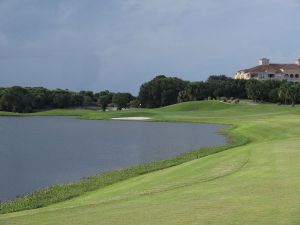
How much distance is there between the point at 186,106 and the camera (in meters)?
141

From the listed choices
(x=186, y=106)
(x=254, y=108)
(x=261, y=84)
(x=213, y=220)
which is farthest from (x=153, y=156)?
(x=261, y=84)

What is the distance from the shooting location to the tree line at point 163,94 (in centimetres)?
15062

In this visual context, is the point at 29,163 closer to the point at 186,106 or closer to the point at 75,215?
the point at 75,215

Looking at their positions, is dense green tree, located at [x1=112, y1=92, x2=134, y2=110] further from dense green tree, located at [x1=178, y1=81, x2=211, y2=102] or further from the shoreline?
the shoreline

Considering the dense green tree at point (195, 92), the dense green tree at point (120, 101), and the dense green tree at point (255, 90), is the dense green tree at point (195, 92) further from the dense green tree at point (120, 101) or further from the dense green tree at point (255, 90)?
the dense green tree at point (120, 101)

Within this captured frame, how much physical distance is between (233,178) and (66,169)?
A: 15930 mm

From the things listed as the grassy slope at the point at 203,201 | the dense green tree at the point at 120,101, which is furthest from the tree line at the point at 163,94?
the grassy slope at the point at 203,201

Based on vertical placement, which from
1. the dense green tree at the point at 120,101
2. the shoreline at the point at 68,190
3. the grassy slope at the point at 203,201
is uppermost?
the dense green tree at the point at 120,101

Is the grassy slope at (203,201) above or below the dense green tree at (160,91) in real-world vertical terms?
below

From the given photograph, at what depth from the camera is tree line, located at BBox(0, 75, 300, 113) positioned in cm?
15062

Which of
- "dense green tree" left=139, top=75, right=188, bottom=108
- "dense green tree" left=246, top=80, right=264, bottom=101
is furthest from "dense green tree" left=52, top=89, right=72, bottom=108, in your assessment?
"dense green tree" left=246, top=80, right=264, bottom=101

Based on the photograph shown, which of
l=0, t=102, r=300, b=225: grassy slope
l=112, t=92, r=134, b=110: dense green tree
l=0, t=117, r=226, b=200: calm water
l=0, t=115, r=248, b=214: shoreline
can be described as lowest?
l=0, t=117, r=226, b=200: calm water

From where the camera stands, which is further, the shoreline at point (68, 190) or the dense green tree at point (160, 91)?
the dense green tree at point (160, 91)

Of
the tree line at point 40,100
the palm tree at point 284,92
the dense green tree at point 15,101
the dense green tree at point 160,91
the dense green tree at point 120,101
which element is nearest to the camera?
the palm tree at point 284,92
